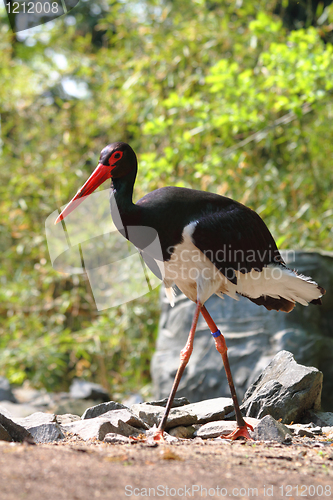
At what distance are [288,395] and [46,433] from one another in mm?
1500

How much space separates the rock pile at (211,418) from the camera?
2576 mm

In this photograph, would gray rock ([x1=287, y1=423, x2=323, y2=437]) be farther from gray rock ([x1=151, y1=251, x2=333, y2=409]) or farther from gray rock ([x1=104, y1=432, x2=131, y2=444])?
gray rock ([x1=151, y1=251, x2=333, y2=409])

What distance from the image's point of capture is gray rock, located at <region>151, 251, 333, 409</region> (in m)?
4.91

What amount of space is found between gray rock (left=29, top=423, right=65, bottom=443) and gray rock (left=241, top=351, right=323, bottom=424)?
1.29 meters

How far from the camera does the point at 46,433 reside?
2.63 m

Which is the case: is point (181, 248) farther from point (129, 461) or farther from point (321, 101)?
point (321, 101)

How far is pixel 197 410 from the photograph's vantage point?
3.15m

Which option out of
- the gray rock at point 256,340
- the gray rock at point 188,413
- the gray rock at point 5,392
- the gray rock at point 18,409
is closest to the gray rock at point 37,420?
the gray rock at point 188,413

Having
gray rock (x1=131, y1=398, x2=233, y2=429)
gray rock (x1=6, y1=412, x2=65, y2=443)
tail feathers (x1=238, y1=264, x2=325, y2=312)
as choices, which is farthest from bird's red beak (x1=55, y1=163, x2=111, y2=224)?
gray rock (x1=131, y1=398, x2=233, y2=429)

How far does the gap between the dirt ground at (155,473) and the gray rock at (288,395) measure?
908 mm

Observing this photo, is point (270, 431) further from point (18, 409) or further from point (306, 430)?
point (18, 409)

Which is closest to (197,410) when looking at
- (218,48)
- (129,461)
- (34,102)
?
(129,461)

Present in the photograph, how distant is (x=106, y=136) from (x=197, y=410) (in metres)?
6.69

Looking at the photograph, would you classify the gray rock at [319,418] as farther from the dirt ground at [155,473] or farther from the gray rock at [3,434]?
the gray rock at [3,434]
